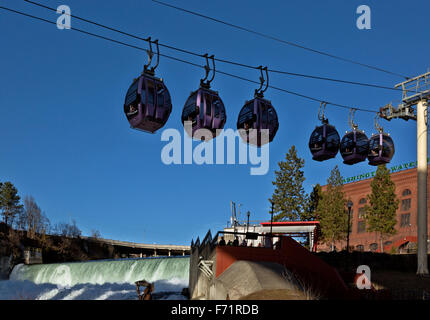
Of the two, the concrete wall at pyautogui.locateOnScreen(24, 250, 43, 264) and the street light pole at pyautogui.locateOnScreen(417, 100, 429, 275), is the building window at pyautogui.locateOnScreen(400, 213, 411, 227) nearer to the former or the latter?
the street light pole at pyautogui.locateOnScreen(417, 100, 429, 275)

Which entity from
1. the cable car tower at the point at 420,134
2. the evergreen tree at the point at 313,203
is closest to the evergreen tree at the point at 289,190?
the evergreen tree at the point at 313,203

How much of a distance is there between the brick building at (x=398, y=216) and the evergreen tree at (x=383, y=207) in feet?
33.9

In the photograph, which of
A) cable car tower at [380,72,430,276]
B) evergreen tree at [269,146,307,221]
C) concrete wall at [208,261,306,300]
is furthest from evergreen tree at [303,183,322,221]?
concrete wall at [208,261,306,300]

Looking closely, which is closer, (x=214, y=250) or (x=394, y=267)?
(x=214, y=250)

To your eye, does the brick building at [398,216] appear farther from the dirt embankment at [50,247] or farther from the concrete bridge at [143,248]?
the dirt embankment at [50,247]

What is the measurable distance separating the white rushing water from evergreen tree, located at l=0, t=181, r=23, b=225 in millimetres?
42455

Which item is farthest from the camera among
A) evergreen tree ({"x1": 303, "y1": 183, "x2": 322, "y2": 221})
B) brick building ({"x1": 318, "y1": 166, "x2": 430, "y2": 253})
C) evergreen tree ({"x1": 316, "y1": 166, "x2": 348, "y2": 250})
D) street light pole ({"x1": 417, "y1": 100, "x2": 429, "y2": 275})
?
brick building ({"x1": 318, "y1": 166, "x2": 430, "y2": 253})

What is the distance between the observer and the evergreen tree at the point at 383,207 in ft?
202

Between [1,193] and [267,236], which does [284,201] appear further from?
[1,193]

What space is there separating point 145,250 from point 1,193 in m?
39.9

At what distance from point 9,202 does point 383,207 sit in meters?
81.9

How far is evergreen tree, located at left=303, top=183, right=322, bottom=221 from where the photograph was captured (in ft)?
238
